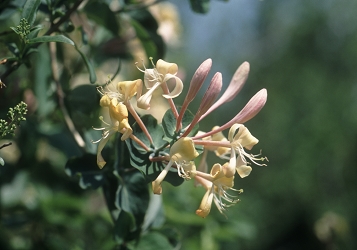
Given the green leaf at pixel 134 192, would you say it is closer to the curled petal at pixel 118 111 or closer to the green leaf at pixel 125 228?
the green leaf at pixel 125 228

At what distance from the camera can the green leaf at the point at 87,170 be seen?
2.36ft

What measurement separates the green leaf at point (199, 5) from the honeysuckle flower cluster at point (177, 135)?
245 millimetres

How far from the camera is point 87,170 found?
0.73m

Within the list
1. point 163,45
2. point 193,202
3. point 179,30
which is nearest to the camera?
point 163,45

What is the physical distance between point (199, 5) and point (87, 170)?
36 centimetres

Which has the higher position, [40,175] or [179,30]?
[179,30]

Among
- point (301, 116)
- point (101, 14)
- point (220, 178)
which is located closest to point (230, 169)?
point (220, 178)

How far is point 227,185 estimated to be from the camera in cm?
59

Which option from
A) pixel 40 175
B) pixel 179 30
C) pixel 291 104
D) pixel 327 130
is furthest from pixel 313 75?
pixel 40 175

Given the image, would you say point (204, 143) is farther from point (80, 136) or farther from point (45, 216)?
point (45, 216)

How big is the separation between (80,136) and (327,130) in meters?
6.07

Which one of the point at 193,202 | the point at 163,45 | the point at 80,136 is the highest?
the point at 163,45

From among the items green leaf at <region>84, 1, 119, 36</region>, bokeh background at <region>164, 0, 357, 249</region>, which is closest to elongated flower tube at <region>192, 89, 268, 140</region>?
green leaf at <region>84, 1, 119, 36</region>

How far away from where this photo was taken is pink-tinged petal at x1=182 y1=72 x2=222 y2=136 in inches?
23.3
